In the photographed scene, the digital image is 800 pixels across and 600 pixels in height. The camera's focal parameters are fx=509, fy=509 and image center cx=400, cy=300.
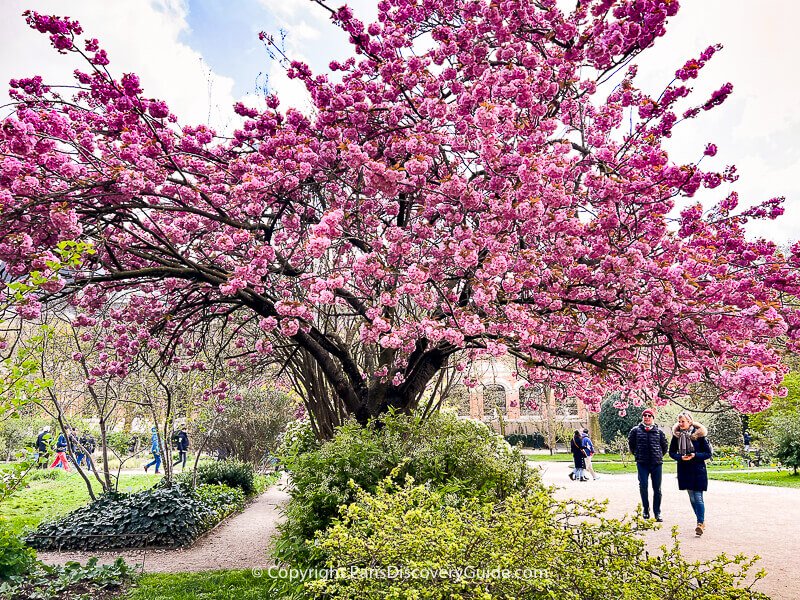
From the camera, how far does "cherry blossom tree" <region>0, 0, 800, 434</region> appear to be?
4.57m

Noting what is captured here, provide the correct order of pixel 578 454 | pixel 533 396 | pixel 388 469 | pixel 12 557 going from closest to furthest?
pixel 388 469 < pixel 12 557 < pixel 578 454 < pixel 533 396

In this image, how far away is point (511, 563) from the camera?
7.64 ft

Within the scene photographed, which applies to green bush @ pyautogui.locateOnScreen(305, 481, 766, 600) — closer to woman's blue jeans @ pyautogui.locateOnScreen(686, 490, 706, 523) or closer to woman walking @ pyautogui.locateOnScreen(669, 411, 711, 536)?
woman walking @ pyautogui.locateOnScreen(669, 411, 711, 536)

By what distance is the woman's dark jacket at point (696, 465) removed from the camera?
6590mm

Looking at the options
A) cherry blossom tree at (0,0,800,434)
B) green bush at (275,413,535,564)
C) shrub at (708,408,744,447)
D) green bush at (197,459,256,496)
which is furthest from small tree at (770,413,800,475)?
green bush at (197,459,256,496)

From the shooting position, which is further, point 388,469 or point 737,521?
point 737,521

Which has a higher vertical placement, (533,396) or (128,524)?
(533,396)

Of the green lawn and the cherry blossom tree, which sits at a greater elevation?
the cherry blossom tree

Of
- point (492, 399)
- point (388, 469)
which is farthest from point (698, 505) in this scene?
point (492, 399)

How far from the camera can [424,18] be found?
19.5 feet

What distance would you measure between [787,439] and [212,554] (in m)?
13.2

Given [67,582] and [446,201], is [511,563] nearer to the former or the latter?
[446,201]

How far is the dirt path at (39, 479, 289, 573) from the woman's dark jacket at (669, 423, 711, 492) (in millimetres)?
5247

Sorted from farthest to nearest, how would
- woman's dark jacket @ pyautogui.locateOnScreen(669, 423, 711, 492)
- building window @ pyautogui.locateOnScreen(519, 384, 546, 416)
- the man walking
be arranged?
building window @ pyautogui.locateOnScreen(519, 384, 546, 416)
the man walking
woman's dark jacket @ pyautogui.locateOnScreen(669, 423, 711, 492)
